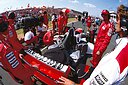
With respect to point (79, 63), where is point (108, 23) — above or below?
above

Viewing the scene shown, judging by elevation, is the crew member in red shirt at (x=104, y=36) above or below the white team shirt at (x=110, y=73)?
below

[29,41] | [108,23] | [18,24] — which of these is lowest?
[18,24]

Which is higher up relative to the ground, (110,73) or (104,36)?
(110,73)

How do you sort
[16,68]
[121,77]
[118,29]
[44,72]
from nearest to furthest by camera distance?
[121,77], [118,29], [16,68], [44,72]

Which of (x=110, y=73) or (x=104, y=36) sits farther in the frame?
(x=104, y=36)

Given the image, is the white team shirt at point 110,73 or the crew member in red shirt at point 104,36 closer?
the white team shirt at point 110,73

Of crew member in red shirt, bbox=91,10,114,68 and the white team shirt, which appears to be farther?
crew member in red shirt, bbox=91,10,114,68

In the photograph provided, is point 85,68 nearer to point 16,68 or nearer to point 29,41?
point 16,68

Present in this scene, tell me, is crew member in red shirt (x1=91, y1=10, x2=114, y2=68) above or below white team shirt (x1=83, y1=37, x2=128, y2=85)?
below

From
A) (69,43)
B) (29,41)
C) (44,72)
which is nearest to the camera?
(44,72)

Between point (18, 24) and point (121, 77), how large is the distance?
19.5 metres

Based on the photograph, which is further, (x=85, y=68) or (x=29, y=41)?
(x=29, y=41)

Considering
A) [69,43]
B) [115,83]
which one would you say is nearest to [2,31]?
[69,43]

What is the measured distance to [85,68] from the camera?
4863 mm
